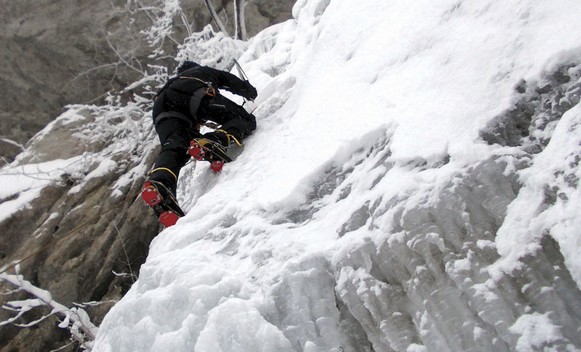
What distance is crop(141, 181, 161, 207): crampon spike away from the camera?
3.55 metres

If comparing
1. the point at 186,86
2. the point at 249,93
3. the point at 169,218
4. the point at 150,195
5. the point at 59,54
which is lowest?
the point at 169,218

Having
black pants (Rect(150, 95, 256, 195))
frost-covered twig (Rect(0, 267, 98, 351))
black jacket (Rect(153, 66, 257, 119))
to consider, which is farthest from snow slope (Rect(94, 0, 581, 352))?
frost-covered twig (Rect(0, 267, 98, 351))

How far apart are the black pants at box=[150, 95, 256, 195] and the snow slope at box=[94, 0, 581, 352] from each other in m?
0.83

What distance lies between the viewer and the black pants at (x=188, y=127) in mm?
3875

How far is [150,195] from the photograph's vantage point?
3559 mm

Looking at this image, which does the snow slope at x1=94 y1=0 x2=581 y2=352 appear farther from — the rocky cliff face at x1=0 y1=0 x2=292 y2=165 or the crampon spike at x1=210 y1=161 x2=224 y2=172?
the rocky cliff face at x1=0 y1=0 x2=292 y2=165

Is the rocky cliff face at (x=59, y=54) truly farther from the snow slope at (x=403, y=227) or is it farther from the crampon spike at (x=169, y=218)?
the snow slope at (x=403, y=227)

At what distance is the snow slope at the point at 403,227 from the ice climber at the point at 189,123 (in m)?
0.64

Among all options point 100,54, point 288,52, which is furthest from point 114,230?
point 100,54

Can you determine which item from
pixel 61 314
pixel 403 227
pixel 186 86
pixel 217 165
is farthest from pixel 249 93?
pixel 61 314

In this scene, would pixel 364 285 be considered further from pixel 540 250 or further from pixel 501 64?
pixel 501 64

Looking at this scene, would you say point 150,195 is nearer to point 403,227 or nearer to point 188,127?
point 188,127

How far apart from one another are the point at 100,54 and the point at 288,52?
25.3 feet

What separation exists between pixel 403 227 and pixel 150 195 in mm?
2147
